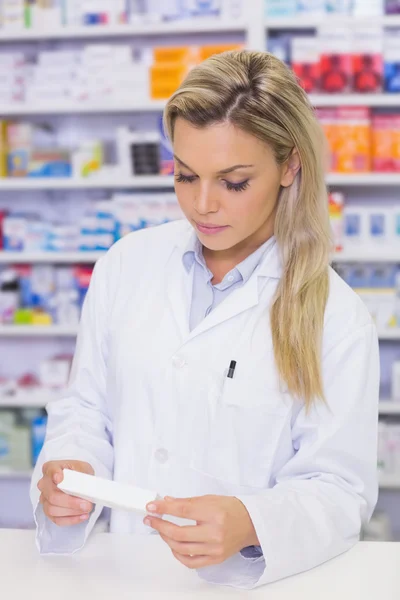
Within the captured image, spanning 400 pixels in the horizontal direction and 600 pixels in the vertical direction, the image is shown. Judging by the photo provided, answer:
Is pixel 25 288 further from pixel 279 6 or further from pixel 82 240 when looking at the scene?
pixel 279 6

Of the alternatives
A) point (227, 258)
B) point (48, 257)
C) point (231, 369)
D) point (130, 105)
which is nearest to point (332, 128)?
point (130, 105)

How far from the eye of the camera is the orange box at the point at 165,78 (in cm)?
342

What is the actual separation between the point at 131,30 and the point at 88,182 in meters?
0.70

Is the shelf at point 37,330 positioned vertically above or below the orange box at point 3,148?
below

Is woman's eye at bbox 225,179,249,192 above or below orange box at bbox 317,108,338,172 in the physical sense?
above

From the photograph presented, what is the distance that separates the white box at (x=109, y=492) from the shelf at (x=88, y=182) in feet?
8.12

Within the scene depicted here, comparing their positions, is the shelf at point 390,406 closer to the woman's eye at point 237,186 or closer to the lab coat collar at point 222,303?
the lab coat collar at point 222,303

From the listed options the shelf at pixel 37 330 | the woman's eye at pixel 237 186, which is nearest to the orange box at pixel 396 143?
the shelf at pixel 37 330

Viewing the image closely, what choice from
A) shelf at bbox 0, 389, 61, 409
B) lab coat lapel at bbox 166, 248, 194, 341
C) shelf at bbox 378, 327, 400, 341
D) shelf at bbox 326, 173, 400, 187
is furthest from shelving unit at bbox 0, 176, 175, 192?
lab coat lapel at bbox 166, 248, 194, 341

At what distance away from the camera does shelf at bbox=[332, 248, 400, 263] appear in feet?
11.1

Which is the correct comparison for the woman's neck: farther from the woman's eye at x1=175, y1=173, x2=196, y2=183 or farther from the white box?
the white box

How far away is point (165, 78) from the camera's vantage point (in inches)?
136

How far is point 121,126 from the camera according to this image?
3838mm

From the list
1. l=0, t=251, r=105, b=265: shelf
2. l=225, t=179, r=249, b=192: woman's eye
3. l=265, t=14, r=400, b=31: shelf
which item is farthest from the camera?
l=0, t=251, r=105, b=265: shelf
